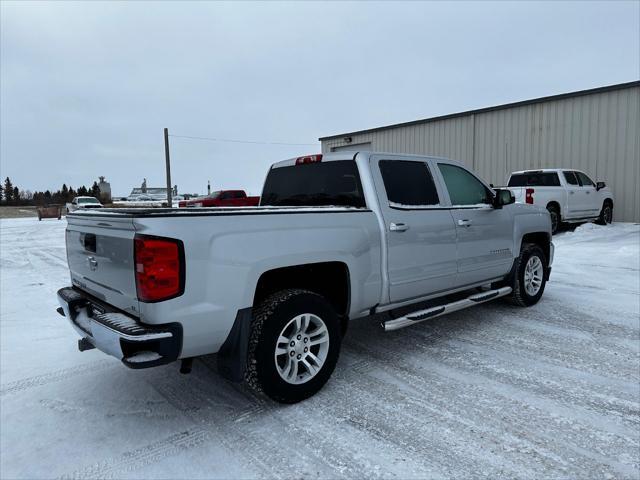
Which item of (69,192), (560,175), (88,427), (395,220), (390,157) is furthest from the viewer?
(69,192)

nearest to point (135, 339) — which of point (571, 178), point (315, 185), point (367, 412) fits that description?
point (367, 412)

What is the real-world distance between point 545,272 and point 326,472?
15.8 feet

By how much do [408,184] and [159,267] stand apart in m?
2.55

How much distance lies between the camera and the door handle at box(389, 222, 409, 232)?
12.7ft

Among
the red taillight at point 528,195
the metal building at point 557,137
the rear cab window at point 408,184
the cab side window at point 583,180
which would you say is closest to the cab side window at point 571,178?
the cab side window at point 583,180

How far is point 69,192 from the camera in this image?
75.2 metres

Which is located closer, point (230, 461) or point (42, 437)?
point (230, 461)

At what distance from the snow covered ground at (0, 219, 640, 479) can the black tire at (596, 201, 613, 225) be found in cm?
1094

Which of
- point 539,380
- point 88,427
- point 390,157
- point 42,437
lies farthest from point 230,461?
point 390,157

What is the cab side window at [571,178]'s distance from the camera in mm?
13089

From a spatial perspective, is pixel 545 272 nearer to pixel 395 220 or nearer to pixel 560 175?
pixel 395 220

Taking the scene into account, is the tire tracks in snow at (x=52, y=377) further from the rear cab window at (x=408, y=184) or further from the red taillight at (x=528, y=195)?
the red taillight at (x=528, y=195)

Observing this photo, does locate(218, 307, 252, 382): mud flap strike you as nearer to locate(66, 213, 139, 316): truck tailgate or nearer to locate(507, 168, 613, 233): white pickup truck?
locate(66, 213, 139, 316): truck tailgate

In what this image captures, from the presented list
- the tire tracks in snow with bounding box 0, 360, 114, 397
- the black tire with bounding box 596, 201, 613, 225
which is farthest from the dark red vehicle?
the tire tracks in snow with bounding box 0, 360, 114, 397
